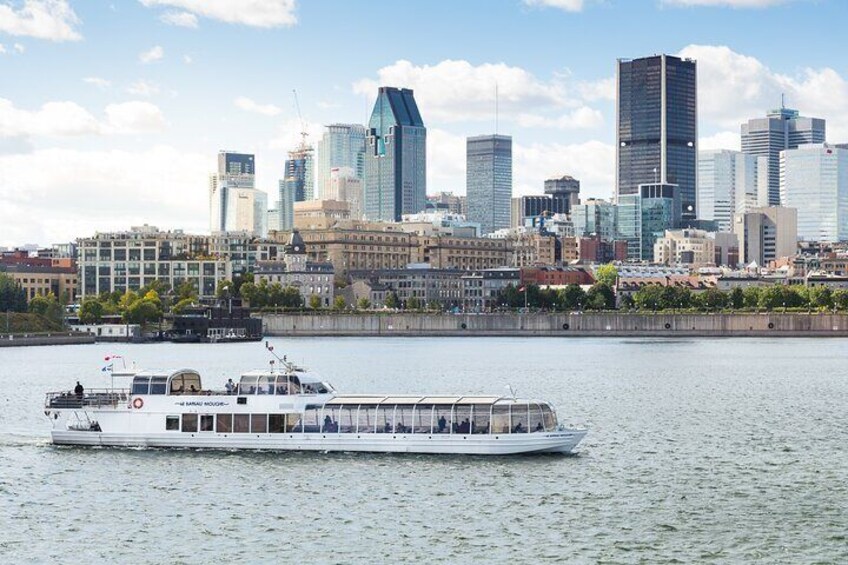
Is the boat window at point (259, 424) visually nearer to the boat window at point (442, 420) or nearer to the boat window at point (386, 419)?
the boat window at point (386, 419)

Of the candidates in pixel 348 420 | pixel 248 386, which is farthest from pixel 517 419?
pixel 248 386

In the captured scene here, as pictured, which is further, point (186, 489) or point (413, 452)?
point (413, 452)

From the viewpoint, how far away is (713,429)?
8031cm

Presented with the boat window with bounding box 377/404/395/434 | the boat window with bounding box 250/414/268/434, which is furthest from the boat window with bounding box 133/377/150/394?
the boat window with bounding box 377/404/395/434

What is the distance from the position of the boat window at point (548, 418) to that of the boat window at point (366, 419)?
7.25 meters

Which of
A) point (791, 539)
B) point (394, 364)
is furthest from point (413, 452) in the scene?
point (394, 364)

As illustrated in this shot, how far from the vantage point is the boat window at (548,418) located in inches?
2638

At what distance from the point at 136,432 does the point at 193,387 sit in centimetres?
322

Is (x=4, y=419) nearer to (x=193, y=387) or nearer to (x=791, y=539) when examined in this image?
(x=193, y=387)

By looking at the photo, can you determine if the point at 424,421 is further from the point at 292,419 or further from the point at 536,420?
the point at 292,419

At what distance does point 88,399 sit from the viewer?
7169cm

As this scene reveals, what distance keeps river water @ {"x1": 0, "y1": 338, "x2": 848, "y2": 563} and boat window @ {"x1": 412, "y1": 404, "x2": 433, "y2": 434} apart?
1.58 metres

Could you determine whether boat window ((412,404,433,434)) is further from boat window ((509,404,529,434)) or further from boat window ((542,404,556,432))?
boat window ((542,404,556,432))

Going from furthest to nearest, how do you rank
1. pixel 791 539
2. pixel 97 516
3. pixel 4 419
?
pixel 4 419
pixel 97 516
pixel 791 539
